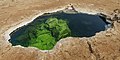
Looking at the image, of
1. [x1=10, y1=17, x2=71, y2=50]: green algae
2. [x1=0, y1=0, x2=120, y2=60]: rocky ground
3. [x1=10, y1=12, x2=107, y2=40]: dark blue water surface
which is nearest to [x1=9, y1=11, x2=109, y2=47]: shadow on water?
[x1=10, y1=12, x2=107, y2=40]: dark blue water surface

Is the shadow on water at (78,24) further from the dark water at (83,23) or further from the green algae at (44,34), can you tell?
the green algae at (44,34)

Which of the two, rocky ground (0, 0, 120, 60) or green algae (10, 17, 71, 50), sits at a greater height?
rocky ground (0, 0, 120, 60)

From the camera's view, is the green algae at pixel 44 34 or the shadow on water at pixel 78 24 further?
the shadow on water at pixel 78 24

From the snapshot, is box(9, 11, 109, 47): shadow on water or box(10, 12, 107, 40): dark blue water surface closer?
box(9, 11, 109, 47): shadow on water

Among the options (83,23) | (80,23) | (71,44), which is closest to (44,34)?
(71,44)

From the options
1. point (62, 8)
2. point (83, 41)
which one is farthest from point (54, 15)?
point (83, 41)

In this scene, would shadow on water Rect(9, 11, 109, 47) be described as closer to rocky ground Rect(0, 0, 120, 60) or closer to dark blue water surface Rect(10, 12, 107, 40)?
dark blue water surface Rect(10, 12, 107, 40)

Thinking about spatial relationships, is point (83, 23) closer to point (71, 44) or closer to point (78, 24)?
point (78, 24)

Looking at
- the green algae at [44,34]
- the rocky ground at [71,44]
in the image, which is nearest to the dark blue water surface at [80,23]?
the green algae at [44,34]

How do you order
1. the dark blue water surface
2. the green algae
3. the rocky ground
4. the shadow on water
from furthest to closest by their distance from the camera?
the dark blue water surface, the shadow on water, the green algae, the rocky ground
